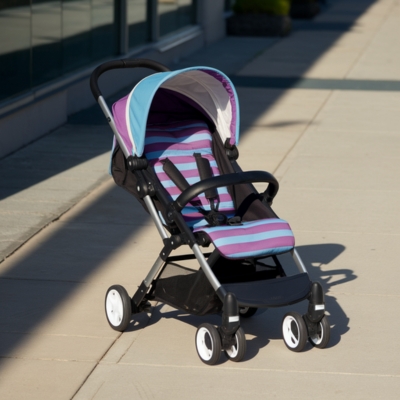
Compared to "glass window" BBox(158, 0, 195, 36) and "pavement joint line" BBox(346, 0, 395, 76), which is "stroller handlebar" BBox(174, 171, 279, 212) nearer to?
"pavement joint line" BBox(346, 0, 395, 76)

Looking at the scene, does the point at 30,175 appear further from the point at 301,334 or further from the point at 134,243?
the point at 301,334

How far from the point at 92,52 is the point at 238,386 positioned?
912cm

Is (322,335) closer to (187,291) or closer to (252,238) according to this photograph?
(252,238)

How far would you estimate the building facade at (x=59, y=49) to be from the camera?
9938 mm

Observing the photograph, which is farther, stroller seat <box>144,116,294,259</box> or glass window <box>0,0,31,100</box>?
glass window <box>0,0,31,100</box>

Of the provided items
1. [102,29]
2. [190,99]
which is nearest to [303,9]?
[102,29]

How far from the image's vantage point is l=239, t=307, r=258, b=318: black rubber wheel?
5.39 metres

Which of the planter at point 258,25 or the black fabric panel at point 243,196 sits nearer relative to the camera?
the black fabric panel at point 243,196

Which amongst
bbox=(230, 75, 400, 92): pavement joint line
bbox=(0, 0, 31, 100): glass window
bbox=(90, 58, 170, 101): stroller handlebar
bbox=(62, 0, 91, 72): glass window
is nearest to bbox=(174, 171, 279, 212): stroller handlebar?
bbox=(90, 58, 170, 101): stroller handlebar

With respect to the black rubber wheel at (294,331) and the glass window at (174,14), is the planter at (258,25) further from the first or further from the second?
the black rubber wheel at (294,331)

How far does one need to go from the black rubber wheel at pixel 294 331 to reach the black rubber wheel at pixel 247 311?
419 mm

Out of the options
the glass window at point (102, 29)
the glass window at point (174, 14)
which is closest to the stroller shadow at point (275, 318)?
the glass window at point (102, 29)

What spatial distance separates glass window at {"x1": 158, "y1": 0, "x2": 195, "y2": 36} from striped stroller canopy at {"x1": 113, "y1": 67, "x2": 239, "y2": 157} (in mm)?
10969

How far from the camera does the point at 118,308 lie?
5238mm
